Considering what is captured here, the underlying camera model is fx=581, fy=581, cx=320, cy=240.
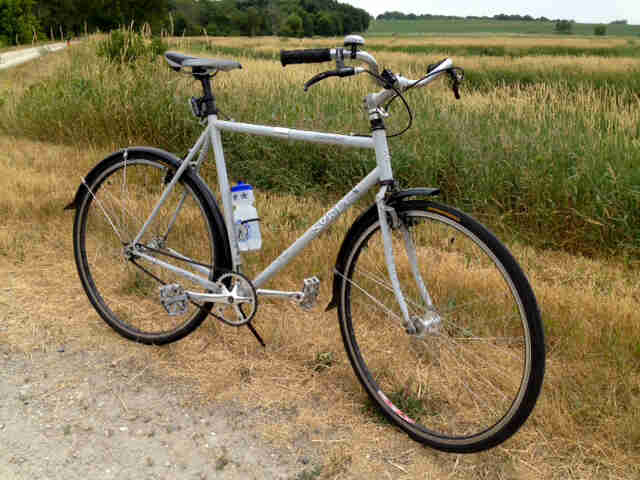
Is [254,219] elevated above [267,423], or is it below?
above

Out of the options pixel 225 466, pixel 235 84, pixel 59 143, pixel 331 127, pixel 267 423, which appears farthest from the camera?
pixel 235 84

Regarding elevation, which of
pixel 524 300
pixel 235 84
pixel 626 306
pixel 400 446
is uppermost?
pixel 235 84

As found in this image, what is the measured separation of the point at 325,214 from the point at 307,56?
82 centimetres

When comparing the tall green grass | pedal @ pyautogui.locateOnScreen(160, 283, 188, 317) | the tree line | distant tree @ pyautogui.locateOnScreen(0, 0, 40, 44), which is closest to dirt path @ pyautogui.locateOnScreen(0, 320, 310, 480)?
pedal @ pyautogui.locateOnScreen(160, 283, 188, 317)

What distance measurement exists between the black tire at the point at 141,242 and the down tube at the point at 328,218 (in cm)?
28

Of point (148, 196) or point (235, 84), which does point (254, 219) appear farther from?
point (235, 84)

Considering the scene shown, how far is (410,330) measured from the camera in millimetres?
2564

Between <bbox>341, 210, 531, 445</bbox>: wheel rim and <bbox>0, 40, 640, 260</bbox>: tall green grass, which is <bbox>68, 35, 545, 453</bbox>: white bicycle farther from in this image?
<bbox>0, 40, 640, 260</bbox>: tall green grass

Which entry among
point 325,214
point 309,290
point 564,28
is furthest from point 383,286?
point 564,28

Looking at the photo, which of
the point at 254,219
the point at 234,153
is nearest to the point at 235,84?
the point at 234,153

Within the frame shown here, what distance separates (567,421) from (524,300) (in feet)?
2.75

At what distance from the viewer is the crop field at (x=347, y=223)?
2.65m

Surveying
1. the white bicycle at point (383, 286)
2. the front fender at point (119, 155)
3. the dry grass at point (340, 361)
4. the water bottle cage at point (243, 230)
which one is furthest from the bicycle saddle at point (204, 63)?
the dry grass at point (340, 361)

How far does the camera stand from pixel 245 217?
A: 3.01m
